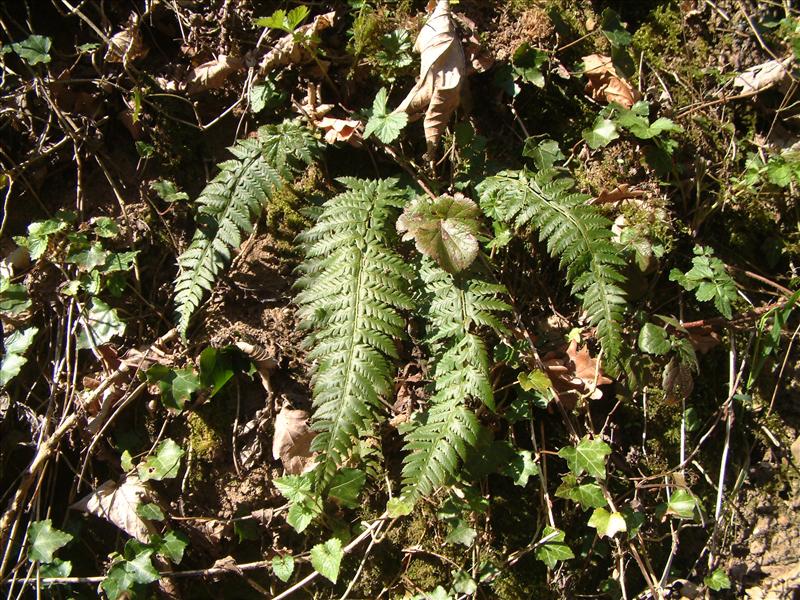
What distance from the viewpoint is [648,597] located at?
2.65m

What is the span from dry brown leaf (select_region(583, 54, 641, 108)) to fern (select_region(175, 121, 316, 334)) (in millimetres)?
1433

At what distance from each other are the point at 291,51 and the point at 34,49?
4.15ft

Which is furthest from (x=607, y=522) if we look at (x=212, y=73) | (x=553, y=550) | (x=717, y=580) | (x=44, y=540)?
(x=212, y=73)

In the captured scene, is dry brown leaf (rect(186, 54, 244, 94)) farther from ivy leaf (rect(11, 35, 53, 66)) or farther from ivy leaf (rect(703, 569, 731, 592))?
ivy leaf (rect(703, 569, 731, 592))

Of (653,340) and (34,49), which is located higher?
(34,49)

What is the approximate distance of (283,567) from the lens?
262cm

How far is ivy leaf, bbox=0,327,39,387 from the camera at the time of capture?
289 cm

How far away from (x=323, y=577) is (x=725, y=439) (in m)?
1.85

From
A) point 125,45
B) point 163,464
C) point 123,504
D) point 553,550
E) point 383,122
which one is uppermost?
point 125,45

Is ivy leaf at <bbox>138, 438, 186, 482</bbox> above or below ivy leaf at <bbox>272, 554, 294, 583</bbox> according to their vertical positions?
above

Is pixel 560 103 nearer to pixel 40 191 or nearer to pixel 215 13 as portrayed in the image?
pixel 215 13

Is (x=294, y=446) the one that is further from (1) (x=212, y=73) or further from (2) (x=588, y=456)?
(1) (x=212, y=73)

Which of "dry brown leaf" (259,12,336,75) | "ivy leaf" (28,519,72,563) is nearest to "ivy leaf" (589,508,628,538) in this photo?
"ivy leaf" (28,519,72,563)

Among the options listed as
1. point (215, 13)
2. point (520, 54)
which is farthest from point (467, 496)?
point (215, 13)
